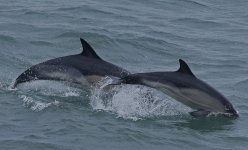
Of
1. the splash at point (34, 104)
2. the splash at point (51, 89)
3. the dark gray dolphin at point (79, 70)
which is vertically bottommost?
the splash at point (34, 104)

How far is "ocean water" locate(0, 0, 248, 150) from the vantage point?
13.5 meters

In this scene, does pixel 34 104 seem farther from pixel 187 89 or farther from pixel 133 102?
pixel 187 89

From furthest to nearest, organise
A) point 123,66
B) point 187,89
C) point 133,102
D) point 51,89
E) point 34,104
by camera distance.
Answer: point 123,66 → point 51,89 → point 133,102 → point 34,104 → point 187,89

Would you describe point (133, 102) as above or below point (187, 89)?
below

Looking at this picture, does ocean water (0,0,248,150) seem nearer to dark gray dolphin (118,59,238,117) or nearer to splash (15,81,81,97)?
splash (15,81,81,97)

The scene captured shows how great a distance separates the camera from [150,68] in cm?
1973

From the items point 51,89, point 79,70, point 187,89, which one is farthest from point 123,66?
point 187,89

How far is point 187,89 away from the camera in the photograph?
1480cm

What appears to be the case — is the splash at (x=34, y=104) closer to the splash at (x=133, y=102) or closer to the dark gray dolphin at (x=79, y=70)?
the dark gray dolphin at (x=79, y=70)

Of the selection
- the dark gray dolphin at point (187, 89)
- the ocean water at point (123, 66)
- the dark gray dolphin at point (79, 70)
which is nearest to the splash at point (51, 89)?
the ocean water at point (123, 66)

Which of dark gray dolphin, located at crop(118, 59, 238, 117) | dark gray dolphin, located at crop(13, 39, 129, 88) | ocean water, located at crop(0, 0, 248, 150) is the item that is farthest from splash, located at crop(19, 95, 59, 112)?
dark gray dolphin, located at crop(118, 59, 238, 117)

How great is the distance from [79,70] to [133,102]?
49.5 inches

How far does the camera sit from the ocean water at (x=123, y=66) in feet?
44.4

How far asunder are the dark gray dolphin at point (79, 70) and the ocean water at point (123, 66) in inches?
10.7
